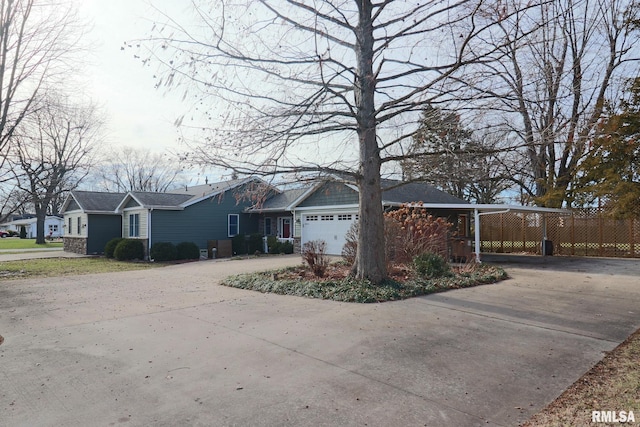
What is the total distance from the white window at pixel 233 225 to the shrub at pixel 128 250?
4890 mm

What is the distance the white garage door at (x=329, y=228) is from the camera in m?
19.3

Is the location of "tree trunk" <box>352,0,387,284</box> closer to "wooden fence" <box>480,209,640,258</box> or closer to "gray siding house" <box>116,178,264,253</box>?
"gray siding house" <box>116,178,264,253</box>

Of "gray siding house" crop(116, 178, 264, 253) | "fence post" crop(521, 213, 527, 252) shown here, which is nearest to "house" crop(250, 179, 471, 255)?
"gray siding house" crop(116, 178, 264, 253)

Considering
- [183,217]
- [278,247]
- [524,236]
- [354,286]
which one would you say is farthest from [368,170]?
[524,236]

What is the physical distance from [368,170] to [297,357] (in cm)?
570

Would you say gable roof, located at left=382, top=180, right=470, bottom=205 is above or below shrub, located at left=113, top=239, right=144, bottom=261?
above

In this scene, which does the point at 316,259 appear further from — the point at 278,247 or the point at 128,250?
the point at 128,250

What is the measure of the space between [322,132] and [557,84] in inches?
185

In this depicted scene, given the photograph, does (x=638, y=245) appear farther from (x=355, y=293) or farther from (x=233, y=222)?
(x=233, y=222)

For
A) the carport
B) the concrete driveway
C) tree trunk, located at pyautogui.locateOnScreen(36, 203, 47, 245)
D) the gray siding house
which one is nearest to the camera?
the concrete driveway

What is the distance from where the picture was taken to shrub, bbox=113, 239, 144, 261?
20078mm

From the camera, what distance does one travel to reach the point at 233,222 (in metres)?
24.2

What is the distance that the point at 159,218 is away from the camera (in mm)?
21078

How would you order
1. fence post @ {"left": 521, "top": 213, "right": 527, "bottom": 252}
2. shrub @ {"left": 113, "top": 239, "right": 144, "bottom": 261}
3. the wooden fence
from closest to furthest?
the wooden fence
shrub @ {"left": 113, "top": 239, "right": 144, "bottom": 261}
fence post @ {"left": 521, "top": 213, "right": 527, "bottom": 252}
